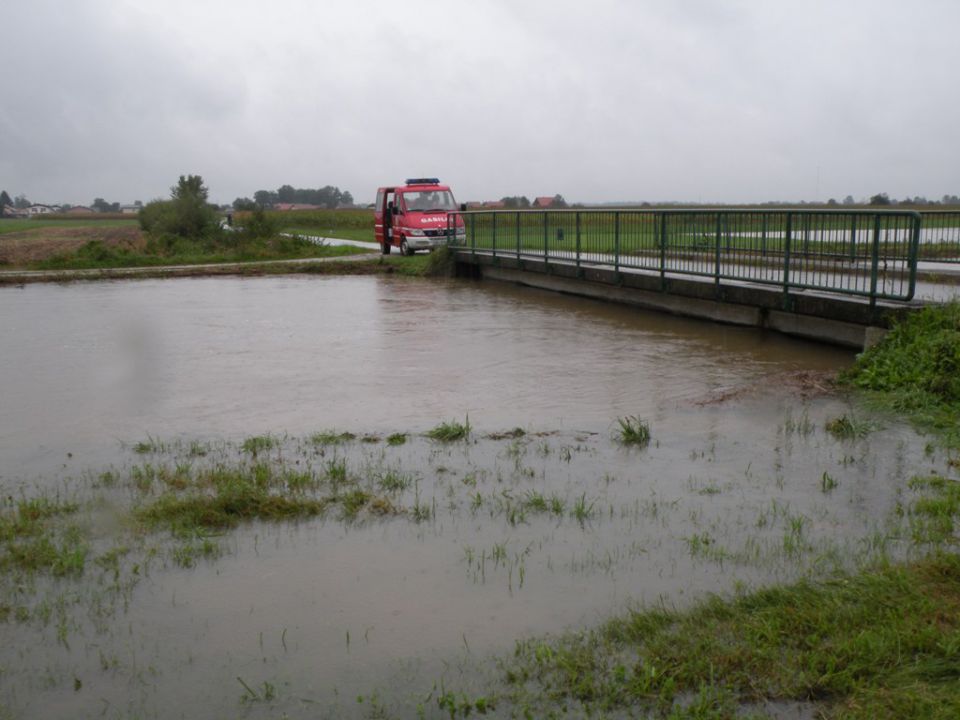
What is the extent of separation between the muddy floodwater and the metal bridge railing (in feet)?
3.48

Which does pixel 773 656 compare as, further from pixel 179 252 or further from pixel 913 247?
pixel 179 252

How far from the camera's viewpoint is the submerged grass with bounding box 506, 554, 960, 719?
3.63m

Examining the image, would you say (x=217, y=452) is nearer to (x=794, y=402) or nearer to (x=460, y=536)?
(x=460, y=536)

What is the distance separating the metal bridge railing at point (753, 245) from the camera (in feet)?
38.1

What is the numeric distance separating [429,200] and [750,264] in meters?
18.2

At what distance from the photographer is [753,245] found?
1389 cm

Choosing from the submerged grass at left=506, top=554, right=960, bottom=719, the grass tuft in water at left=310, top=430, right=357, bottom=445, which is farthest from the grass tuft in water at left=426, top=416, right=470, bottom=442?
the submerged grass at left=506, top=554, right=960, bottom=719

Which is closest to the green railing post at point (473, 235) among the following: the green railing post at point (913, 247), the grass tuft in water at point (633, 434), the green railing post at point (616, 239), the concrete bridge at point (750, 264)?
the concrete bridge at point (750, 264)

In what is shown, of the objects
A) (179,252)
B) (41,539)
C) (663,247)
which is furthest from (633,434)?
(179,252)

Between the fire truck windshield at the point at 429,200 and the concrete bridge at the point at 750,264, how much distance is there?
9814mm

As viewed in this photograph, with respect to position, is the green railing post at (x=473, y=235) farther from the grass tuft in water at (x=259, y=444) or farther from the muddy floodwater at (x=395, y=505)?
the grass tuft in water at (x=259, y=444)

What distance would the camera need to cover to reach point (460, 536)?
18.6ft

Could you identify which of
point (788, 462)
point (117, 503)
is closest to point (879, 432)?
point (788, 462)

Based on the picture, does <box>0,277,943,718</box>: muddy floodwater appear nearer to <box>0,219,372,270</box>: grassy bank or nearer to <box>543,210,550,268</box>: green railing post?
<box>543,210,550,268</box>: green railing post
